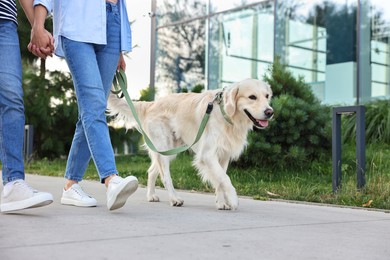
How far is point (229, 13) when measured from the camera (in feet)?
43.7

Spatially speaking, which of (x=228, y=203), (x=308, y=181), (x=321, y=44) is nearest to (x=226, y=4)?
(x=321, y=44)

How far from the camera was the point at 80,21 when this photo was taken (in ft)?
11.9

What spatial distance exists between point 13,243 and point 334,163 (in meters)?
3.27

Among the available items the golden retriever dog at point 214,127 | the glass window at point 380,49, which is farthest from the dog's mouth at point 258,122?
the glass window at point 380,49

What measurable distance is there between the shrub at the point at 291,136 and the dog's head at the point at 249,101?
2.04 m

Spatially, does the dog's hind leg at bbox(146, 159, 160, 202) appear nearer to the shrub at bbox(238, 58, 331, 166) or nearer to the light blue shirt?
the light blue shirt

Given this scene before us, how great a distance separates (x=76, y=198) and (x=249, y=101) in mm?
1607

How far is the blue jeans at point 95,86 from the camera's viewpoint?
3.47 meters

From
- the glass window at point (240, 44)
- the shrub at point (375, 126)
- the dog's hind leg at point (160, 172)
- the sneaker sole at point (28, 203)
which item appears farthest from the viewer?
the glass window at point (240, 44)

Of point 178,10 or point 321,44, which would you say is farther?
point 178,10

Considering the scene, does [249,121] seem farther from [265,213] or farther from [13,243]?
[13,243]

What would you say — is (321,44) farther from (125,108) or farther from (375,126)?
(125,108)

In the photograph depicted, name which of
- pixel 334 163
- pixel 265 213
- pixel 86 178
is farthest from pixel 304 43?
pixel 265 213

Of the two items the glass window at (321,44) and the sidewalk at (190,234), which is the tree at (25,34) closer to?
the glass window at (321,44)
